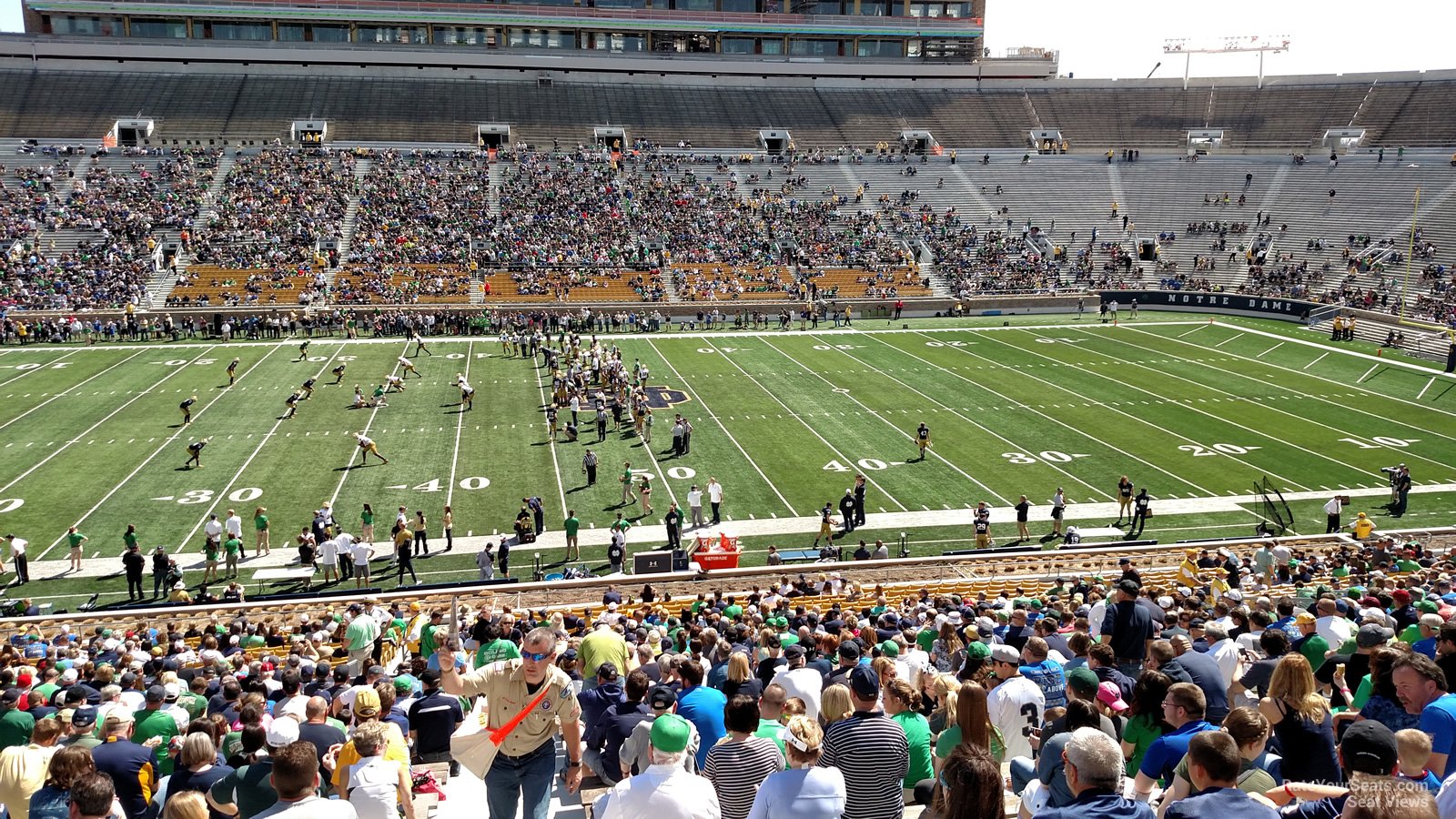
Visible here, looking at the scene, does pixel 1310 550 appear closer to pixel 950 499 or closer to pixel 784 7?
pixel 950 499

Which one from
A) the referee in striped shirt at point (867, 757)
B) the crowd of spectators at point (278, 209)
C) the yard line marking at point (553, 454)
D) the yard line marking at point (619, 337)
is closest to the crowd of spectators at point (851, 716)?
the referee in striped shirt at point (867, 757)

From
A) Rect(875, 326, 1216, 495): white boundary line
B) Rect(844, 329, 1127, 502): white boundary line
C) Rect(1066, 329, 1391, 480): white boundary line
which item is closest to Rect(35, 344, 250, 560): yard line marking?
Rect(844, 329, 1127, 502): white boundary line

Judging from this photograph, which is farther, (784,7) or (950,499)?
(784,7)

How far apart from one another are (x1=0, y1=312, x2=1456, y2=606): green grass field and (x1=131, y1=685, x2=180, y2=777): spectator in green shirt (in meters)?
12.7

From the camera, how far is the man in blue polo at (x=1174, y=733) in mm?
5980

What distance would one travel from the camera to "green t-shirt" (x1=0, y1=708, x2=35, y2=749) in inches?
327

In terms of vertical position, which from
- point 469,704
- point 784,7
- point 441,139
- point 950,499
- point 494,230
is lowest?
point 950,499

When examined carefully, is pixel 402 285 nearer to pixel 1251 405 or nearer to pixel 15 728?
pixel 1251 405

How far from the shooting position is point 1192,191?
69.9m

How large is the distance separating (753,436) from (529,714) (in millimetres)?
24407

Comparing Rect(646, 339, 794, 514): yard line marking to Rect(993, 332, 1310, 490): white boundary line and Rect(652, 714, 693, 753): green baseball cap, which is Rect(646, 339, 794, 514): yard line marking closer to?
Rect(993, 332, 1310, 490): white boundary line

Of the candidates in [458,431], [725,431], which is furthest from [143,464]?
[725,431]

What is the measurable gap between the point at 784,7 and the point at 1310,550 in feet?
255

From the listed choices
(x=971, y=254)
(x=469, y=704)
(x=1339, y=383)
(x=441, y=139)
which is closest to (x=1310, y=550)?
(x=469, y=704)
